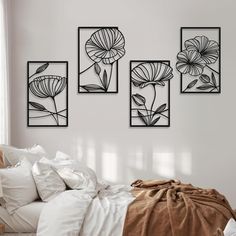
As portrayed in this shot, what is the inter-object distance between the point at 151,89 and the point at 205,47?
0.84 m

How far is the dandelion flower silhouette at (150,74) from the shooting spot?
6105 mm

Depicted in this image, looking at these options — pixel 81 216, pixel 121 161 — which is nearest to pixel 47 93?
pixel 121 161

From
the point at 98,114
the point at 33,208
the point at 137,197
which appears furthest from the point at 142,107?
the point at 33,208

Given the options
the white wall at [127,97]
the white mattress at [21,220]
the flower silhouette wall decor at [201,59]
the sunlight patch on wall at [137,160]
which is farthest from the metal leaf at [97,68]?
the white mattress at [21,220]

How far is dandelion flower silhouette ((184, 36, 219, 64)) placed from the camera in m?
6.10

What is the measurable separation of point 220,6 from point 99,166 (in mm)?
2463

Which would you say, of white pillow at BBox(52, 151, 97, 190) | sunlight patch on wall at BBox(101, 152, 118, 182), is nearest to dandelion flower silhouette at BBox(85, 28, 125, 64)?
sunlight patch on wall at BBox(101, 152, 118, 182)

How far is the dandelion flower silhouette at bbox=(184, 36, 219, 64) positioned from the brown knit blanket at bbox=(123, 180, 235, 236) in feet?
7.84

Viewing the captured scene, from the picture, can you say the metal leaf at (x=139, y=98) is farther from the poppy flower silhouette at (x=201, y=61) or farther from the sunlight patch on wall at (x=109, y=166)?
the sunlight patch on wall at (x=109, y=166)

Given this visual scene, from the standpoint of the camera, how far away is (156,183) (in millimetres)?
4672

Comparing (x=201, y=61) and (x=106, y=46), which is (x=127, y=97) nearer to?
(x=106, y=46)

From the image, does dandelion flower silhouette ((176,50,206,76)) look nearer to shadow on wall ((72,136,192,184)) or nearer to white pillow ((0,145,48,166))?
shadow on wall ((72,136,192,184))

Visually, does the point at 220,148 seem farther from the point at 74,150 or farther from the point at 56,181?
the point at 56,181

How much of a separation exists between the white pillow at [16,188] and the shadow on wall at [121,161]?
6.99ft
